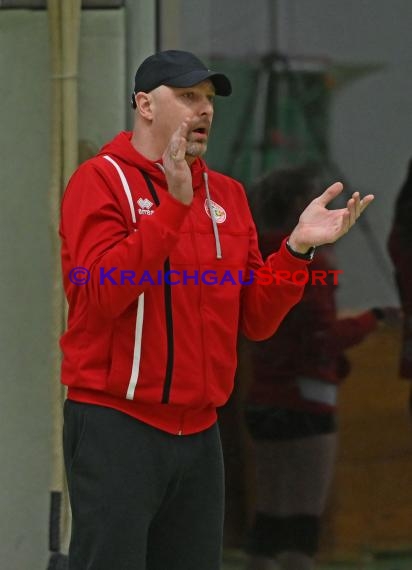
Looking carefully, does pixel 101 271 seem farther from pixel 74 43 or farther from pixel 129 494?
pixel 74 43

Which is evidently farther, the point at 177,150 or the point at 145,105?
the point at 145,105

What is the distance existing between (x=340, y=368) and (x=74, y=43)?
4.95ft

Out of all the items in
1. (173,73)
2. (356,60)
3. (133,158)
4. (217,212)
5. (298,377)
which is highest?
(173,73)

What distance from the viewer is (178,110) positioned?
2719 millimetres

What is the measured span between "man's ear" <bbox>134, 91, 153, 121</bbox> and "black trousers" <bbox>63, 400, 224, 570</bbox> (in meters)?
0.77

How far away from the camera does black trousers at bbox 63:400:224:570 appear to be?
261 centimetres

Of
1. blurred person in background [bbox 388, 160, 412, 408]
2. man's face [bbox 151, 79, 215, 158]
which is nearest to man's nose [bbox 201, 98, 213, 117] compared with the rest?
man's face [bbox 151, 79, 215, 158]

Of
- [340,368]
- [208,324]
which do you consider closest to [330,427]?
[340,368]

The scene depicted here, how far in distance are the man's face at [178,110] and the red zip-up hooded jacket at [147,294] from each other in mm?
91

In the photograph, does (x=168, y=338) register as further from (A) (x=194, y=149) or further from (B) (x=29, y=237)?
(B) (x=29, y=237)

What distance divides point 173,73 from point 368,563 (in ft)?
7.05

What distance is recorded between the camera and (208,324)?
8.80 ft

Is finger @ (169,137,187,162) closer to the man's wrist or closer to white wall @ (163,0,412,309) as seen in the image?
the man's wrist

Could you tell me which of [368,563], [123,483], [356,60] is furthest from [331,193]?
[368,563]
